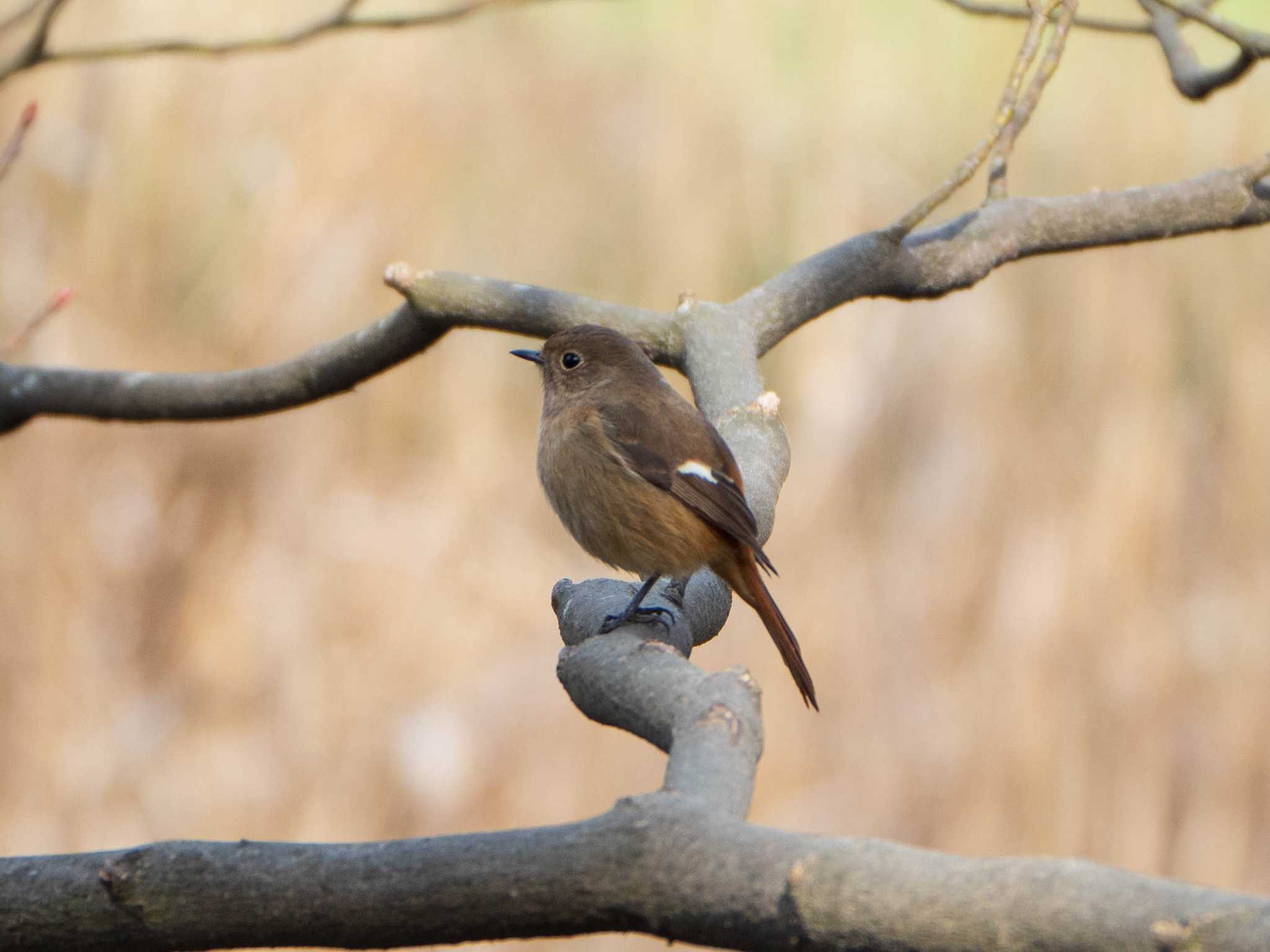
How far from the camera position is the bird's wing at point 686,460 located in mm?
2619

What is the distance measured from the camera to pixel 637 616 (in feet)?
7.70

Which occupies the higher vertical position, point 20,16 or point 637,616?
point 20,16

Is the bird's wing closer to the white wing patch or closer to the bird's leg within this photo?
the white wing patch

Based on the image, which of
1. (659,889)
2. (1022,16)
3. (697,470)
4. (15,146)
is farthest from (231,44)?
(659,889)

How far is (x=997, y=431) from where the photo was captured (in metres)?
5.66

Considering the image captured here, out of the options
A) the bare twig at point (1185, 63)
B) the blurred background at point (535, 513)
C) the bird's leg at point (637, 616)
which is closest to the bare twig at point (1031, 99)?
the bare twig at point (1185, 63)

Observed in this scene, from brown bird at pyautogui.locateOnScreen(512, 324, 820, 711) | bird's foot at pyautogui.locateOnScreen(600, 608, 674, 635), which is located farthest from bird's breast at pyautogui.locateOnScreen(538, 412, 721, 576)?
bird's foot at pyautogui.locateOnScreen(600, 608, 674, 635)

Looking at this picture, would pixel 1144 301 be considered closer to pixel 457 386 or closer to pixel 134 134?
pixel 457 386

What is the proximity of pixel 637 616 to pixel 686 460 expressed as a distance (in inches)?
23.8

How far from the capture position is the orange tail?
2.62 meters

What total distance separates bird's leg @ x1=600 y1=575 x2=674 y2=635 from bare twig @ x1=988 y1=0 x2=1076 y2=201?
1.12 metres

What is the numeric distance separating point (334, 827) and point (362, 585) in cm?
93

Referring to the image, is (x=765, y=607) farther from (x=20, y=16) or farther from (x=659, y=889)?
(x=20, y=16)

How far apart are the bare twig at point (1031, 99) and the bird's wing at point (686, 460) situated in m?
0.80
